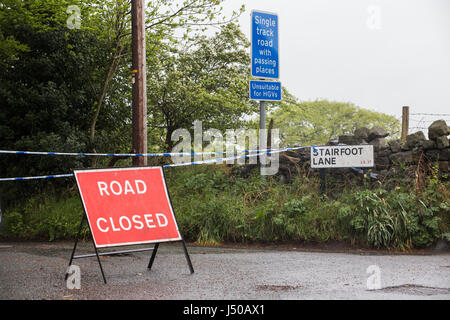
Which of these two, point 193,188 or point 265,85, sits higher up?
point 265,85

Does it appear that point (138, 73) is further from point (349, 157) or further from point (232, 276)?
point (232, 276)

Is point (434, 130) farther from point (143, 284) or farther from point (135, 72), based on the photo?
point (143, 284)

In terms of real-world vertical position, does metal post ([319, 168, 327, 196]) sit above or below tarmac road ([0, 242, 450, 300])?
above

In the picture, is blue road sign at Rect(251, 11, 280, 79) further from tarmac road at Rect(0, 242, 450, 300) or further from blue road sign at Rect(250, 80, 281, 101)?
tarmac road at Rect(0, 242, 450, 300)

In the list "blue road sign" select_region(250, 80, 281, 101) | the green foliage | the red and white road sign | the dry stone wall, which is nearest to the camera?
the red and white road sign

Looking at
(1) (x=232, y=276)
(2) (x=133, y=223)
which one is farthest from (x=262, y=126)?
(2) (x=133, y=223)

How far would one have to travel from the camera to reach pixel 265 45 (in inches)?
468

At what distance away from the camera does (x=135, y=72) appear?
33.6 ft

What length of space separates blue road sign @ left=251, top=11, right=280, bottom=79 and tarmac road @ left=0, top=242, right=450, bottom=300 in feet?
14.9

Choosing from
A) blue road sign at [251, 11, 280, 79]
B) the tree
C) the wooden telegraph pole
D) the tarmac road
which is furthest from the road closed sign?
the tree

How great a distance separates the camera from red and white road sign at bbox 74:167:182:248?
6484 mm

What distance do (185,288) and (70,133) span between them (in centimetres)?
868

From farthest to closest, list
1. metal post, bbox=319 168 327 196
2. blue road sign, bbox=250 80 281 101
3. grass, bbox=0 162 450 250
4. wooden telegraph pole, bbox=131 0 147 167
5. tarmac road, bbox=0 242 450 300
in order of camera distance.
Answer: blue road sign, bbox=250 80 281 101 → metal post, bbox=319 168 327 196 → wooden telegraph pole, bbox=131 0 147 167 → grass, bbox=0 162 450 250 → tarmac road, bbox=0 242 450 300
